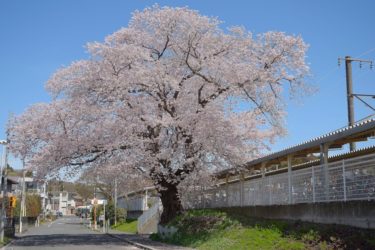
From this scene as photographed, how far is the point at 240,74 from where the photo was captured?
86.7 ft

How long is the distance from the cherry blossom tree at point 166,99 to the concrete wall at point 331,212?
5.98m

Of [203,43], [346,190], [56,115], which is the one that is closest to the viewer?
[346,190]

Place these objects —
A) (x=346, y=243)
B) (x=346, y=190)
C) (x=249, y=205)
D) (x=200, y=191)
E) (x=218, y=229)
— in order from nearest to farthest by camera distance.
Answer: (x=346, y=243) → (x=346, y=190) → (x=218, y=229) → (x=249, y=205) → (x=200, y=191)

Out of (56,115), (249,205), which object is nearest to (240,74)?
(249,205)

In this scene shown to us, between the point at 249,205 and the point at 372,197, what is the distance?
36.9 ft

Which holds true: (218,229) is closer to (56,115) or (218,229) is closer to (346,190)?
(346,190)

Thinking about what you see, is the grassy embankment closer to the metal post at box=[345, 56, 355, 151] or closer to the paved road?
the paved road

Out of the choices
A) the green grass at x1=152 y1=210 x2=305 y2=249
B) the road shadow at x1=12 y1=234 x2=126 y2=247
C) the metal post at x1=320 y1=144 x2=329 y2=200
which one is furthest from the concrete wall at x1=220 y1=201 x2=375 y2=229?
the road shadow at x1=12 y1=234 x2=126 y2=247

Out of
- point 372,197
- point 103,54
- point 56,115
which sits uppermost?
point 103,54

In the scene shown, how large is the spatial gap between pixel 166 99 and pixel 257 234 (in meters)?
10.7

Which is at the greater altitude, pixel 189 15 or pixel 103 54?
pixel 189 15

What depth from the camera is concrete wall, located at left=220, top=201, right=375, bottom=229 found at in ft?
48.3

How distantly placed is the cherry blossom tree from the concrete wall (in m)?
5.98

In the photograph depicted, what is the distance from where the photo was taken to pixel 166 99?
90.7 feet
